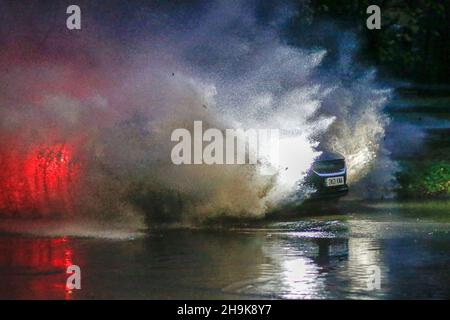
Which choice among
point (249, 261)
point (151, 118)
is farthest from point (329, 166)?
point (249, 261)

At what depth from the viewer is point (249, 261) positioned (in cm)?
1272

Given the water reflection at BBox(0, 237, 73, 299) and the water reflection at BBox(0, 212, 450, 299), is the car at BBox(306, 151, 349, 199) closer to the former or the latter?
the water reflection at BBox(0, 212, 450, 299)

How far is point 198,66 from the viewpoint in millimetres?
19609

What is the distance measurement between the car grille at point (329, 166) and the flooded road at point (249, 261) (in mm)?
846

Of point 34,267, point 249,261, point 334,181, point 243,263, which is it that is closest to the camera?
point 34,267

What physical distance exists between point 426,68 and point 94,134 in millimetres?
21887

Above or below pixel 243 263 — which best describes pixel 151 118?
above

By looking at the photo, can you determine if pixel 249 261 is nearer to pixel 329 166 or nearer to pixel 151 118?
pixel 151 118

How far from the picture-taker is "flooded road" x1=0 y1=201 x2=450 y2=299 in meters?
10.7

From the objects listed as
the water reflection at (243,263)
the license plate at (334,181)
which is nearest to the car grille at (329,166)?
the license plate at (334,181)

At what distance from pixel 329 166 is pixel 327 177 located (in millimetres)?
244

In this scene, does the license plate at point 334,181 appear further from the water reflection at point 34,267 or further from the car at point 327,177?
the water reflection at point 34,267
